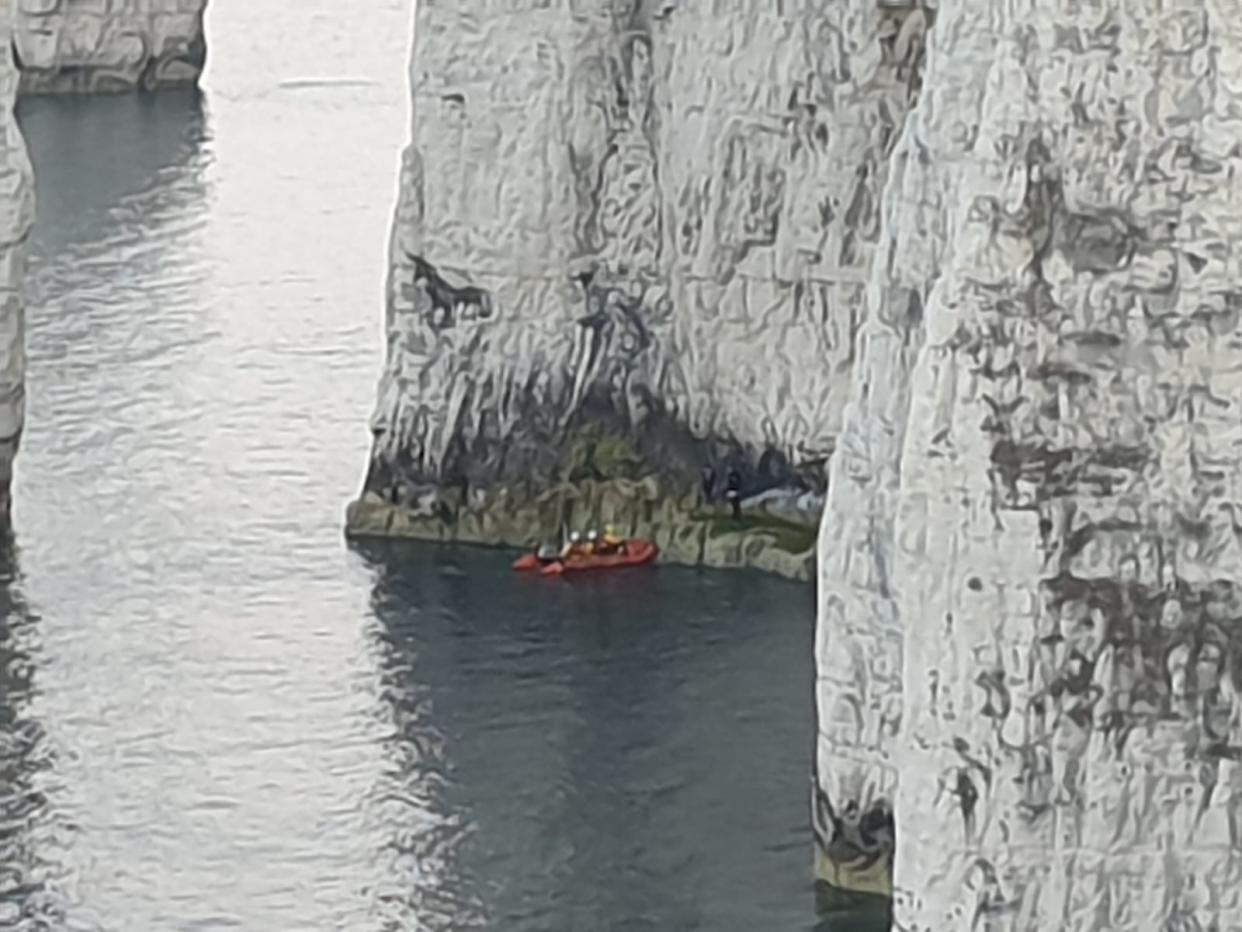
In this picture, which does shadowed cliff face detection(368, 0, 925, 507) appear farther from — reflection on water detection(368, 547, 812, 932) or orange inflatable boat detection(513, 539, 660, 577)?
reflection on water detection(368, 547, 812, 932)

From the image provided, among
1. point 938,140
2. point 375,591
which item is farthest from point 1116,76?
point 375,591

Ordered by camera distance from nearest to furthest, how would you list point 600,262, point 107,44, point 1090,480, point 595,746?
point 1090,480 → point 595,746 → point 600,262 → point 107,44

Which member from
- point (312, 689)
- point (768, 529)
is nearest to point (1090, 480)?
point (312, 689)

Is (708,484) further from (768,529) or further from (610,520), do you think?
(610,520)

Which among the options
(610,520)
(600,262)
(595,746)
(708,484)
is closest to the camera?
(595,746)

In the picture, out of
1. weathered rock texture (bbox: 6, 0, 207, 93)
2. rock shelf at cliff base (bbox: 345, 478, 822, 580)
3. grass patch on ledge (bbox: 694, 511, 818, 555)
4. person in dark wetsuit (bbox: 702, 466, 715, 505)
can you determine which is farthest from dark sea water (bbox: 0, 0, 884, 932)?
weathered rock texture (bbox: 6, 0, 207, 93)

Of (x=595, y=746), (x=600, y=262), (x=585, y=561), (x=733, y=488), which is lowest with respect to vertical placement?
(x=595, y=746)

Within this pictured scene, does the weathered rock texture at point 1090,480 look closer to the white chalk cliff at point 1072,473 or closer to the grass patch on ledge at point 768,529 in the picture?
the white chalk cliff at point 1072,473
